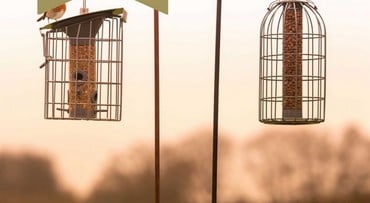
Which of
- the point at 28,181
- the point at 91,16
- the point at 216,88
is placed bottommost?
the point at 28,181

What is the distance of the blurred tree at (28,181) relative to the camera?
4121mm

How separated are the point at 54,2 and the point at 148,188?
1.76 meters

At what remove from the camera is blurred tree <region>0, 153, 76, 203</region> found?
4.12 m

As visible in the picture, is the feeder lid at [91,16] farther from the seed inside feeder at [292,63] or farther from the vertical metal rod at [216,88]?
the seed inside feeder at [292,63]

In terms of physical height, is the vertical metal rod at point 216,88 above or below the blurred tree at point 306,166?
above

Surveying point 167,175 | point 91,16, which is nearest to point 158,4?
point 91,16

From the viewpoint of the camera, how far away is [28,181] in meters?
4.14

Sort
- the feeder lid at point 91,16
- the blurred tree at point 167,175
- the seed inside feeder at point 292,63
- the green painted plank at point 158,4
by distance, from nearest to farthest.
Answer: the green painted plank at point 158,4 < the feeder lid at point 91,16 < the seed inside feeder at point 292,63 < the blurred tree at point 167,175

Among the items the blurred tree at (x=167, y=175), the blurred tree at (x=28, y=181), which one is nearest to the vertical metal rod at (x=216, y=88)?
the blurred tree at (x=167, y=175)

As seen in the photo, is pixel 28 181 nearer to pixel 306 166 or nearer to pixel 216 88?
pixel 306 166

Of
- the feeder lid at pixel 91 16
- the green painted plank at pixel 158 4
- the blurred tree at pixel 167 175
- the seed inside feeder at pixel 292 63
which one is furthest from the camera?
the blurred tree at pixel 167 175

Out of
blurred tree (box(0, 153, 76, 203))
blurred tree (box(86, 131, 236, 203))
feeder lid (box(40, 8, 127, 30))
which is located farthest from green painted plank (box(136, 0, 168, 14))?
blurred tree (box(0, 153, 76, 203))

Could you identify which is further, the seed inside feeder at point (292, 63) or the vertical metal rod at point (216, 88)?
the seed inside feeder at point (292, 63)

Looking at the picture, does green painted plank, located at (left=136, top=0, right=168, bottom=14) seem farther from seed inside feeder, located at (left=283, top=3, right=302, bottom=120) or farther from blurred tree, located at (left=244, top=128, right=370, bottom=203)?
blurred tree, located at (left=244, top=128, right=370, bottom=203)
